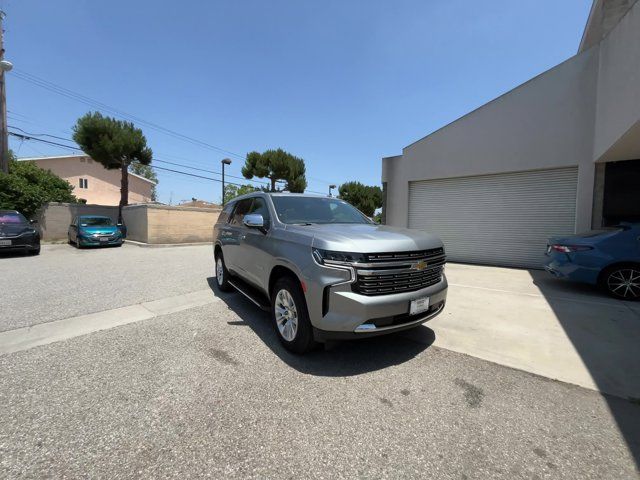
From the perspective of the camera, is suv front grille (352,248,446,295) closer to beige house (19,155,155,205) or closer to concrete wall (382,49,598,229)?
concrete wall (382,49,598,229)

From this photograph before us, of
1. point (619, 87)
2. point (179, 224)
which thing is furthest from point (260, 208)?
point (179, 224)

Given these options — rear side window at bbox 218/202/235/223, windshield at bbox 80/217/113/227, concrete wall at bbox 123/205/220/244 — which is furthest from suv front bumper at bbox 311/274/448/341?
windshield at bbox 80/217/113/227

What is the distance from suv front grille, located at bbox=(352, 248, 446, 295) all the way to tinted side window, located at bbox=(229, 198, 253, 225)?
2.80 m

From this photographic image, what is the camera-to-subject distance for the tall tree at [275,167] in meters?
28.1

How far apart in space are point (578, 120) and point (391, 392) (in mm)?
9722

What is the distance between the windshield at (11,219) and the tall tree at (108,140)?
286 inches

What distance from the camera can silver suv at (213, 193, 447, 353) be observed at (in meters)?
2.71

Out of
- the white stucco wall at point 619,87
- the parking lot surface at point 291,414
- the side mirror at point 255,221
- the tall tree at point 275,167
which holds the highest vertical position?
the tall tree at point 275,167

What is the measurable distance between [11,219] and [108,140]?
8453 millimetres

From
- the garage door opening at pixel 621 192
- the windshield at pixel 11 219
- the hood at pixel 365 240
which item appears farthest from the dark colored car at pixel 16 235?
the garage door opening at pixel 621 192

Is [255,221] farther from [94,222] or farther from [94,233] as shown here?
[94,222]

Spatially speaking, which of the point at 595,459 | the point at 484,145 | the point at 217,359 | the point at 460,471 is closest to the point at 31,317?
the point at 217,359

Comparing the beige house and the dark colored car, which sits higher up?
the beige house

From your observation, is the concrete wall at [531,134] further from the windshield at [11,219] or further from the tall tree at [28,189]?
the tall tree at [28,189]
